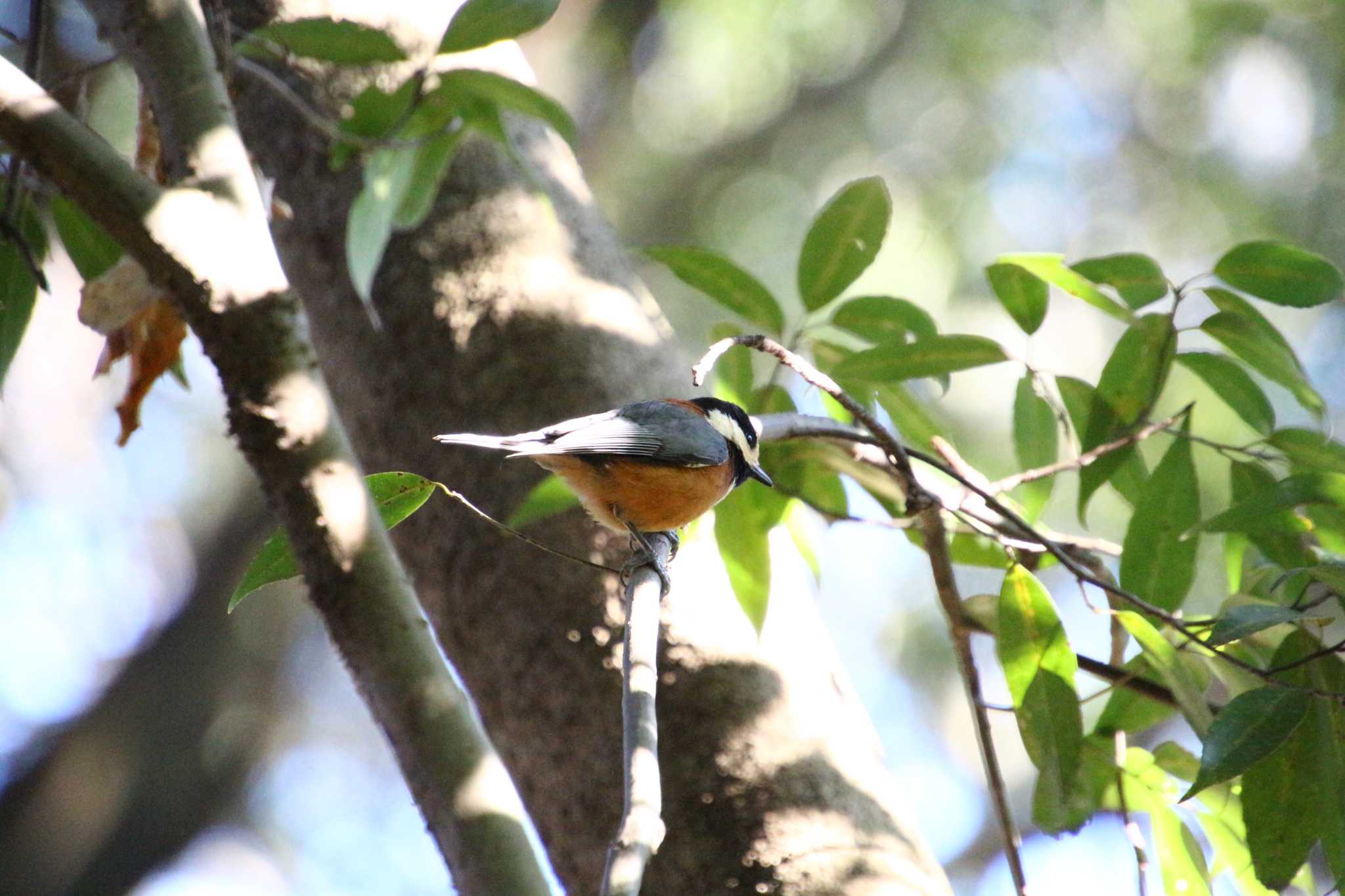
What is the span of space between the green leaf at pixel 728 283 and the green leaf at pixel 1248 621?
3.30ft

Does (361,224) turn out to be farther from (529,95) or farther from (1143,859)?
(1143,859)

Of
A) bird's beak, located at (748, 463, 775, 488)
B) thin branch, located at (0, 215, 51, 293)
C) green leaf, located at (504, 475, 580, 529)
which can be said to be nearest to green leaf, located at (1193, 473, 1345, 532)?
bird's beak, located at (748, 463, 775, 488)

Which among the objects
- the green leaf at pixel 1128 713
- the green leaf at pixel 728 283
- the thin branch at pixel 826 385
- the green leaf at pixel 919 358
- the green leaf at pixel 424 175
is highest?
the green leaf at pixel 728 283

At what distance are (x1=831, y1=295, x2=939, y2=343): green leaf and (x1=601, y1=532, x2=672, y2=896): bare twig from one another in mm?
1040

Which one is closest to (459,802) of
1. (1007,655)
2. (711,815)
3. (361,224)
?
(711,815)

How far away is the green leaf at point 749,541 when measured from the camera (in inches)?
76.1

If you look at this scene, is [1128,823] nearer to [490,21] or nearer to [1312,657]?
[1312,657]

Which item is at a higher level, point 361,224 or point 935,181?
point 935,181

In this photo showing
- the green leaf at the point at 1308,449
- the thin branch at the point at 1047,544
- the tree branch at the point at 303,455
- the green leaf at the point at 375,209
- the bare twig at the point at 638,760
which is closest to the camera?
the bare twig at the point at 638,760

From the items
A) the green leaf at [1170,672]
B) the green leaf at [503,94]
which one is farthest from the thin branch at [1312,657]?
the green leaf at [503,94]

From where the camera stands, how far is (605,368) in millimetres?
2119

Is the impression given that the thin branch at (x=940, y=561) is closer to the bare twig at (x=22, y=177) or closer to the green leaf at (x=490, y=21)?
the green leaf at (x=490, y=21)

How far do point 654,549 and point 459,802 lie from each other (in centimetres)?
79

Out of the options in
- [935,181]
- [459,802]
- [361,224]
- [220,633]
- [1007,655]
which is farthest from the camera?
[935,181]
